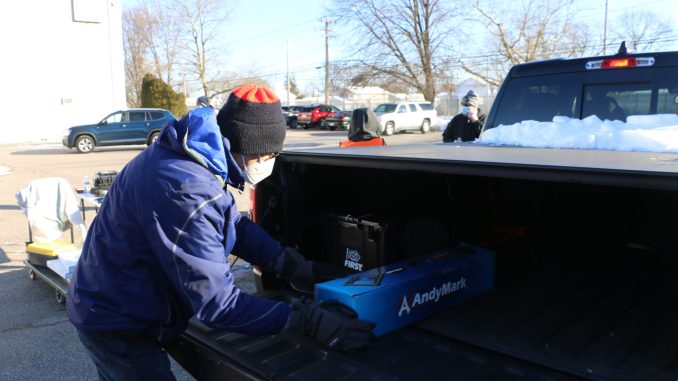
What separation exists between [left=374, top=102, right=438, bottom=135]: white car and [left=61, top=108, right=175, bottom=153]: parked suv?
1225 centimetres

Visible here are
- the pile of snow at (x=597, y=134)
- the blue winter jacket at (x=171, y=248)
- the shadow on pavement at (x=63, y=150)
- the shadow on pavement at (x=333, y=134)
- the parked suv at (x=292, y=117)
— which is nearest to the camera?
the blue winter jacket at (x=171, y=248)

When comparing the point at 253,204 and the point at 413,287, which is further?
the point at 253,204

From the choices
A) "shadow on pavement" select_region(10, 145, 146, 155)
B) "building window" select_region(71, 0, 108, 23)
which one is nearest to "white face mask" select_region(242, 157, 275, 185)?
"shadow on pavement" select_region(10, 145, 146, 155)

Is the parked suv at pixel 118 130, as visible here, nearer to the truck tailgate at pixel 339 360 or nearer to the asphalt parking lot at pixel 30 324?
the asphalt parking lot at pixel 30 324

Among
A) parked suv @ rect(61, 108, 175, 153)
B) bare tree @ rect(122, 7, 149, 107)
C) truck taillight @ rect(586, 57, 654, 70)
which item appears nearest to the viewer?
truck taillight @ rect(586, 57, 654, 70)

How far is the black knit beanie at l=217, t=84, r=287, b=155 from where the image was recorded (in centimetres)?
203

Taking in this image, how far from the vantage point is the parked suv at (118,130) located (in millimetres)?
19406

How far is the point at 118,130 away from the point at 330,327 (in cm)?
1964

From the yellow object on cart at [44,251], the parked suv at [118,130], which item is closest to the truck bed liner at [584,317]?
the yellow object on cart at [44,251]

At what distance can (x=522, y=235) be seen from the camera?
12.7 ft

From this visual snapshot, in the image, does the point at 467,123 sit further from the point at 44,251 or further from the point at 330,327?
the point at 330,327

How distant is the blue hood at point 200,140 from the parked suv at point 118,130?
18.3m

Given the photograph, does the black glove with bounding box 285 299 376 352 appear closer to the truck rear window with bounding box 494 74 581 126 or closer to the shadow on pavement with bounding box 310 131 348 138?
the truck rear window with bounding box 494 74 581 126

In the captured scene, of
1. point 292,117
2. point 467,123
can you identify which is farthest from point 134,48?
point 467,123
